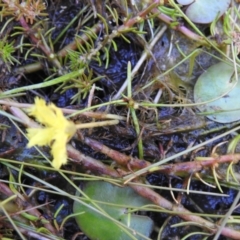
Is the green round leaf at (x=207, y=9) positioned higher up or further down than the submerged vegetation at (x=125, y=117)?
higher up

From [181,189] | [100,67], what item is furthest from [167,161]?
[100,67]

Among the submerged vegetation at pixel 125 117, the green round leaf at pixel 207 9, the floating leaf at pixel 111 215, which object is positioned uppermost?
the green round leaf at pixel 207 9

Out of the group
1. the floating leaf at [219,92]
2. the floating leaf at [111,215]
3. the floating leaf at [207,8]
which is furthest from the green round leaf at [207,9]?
the floating leaf at [111,215]

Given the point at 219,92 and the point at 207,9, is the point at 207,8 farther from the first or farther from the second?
the point at 219,92

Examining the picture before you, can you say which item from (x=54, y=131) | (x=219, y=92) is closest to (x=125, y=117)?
(x=219, y=92)

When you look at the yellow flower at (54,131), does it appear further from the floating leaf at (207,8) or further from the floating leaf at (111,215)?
the floating leaf at (207,8)

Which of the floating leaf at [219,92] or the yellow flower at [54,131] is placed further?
the floating leaf at [219,92]

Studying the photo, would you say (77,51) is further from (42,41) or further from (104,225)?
(104,225)

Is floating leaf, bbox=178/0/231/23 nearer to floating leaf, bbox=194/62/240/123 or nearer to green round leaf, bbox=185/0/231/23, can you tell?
green round leaf, bbox=185/0/231/23
